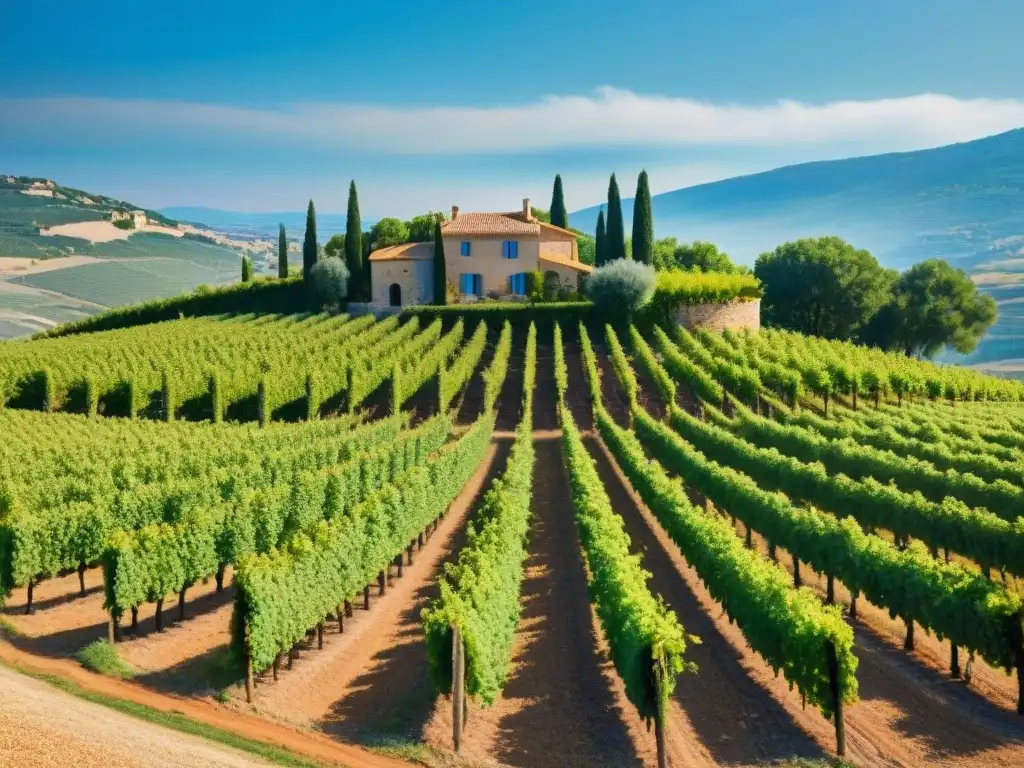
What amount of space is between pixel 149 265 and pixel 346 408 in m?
114

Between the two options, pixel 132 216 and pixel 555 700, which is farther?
pixel 132 216

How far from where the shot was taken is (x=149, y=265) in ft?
485

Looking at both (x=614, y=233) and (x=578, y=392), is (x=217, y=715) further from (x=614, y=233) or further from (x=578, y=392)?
(x=614, y=233)

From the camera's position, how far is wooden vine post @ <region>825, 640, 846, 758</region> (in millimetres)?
14594

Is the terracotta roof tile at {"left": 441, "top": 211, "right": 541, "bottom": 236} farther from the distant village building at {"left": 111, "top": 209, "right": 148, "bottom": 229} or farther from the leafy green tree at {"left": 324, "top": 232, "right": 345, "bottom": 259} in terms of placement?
the distant village building at {"left": 111, "top": 209, "right": 148, "bottom": 229}

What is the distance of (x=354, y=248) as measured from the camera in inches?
2844

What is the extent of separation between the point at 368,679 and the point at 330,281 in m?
57.3

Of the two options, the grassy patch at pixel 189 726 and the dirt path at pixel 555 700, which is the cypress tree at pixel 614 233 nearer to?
the dirt path at pixel 555 700

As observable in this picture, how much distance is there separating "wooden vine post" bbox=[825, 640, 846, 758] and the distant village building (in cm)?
17600

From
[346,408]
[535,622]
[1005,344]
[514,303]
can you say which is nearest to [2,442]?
[346,408]

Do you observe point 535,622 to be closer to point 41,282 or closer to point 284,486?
point 284,486

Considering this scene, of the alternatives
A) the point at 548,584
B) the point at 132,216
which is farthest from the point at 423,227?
the point at 132,216

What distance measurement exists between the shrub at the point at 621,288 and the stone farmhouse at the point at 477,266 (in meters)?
6.25

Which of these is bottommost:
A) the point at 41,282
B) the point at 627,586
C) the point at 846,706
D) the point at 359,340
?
the point at 846,706
